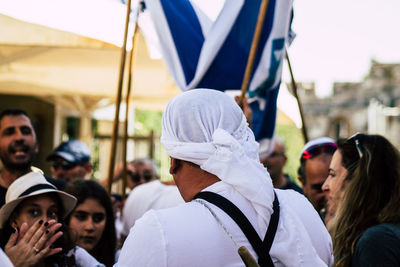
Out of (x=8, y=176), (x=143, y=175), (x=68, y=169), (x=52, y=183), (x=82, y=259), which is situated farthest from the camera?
(x=143, y=175)

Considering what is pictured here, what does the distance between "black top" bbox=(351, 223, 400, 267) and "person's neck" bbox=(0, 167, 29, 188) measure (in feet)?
7.44

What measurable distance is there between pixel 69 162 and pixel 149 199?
136 cm

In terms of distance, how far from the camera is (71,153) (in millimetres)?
5254

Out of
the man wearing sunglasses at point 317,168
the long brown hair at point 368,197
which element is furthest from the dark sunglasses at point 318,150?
the long brown hair at point 368,197

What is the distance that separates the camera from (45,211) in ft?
10.1

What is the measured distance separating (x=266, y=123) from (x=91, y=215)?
1.27 meters

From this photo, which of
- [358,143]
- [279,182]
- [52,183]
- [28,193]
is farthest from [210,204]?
[279,182]

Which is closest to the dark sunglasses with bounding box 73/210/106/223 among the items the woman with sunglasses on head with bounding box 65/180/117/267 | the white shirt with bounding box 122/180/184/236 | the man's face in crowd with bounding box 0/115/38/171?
the woman with sunglasses on head with bounding box 65/180/117/267

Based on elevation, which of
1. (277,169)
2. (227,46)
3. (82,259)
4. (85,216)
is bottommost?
(82,259)

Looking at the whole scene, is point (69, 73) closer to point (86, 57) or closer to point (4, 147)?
point (86, 57)

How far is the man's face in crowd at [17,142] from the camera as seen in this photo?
3932mm

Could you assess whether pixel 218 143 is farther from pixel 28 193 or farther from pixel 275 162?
pixel 275 162

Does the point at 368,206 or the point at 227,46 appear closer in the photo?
the point at 368,206

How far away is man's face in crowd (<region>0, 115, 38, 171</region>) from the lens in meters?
3.93
